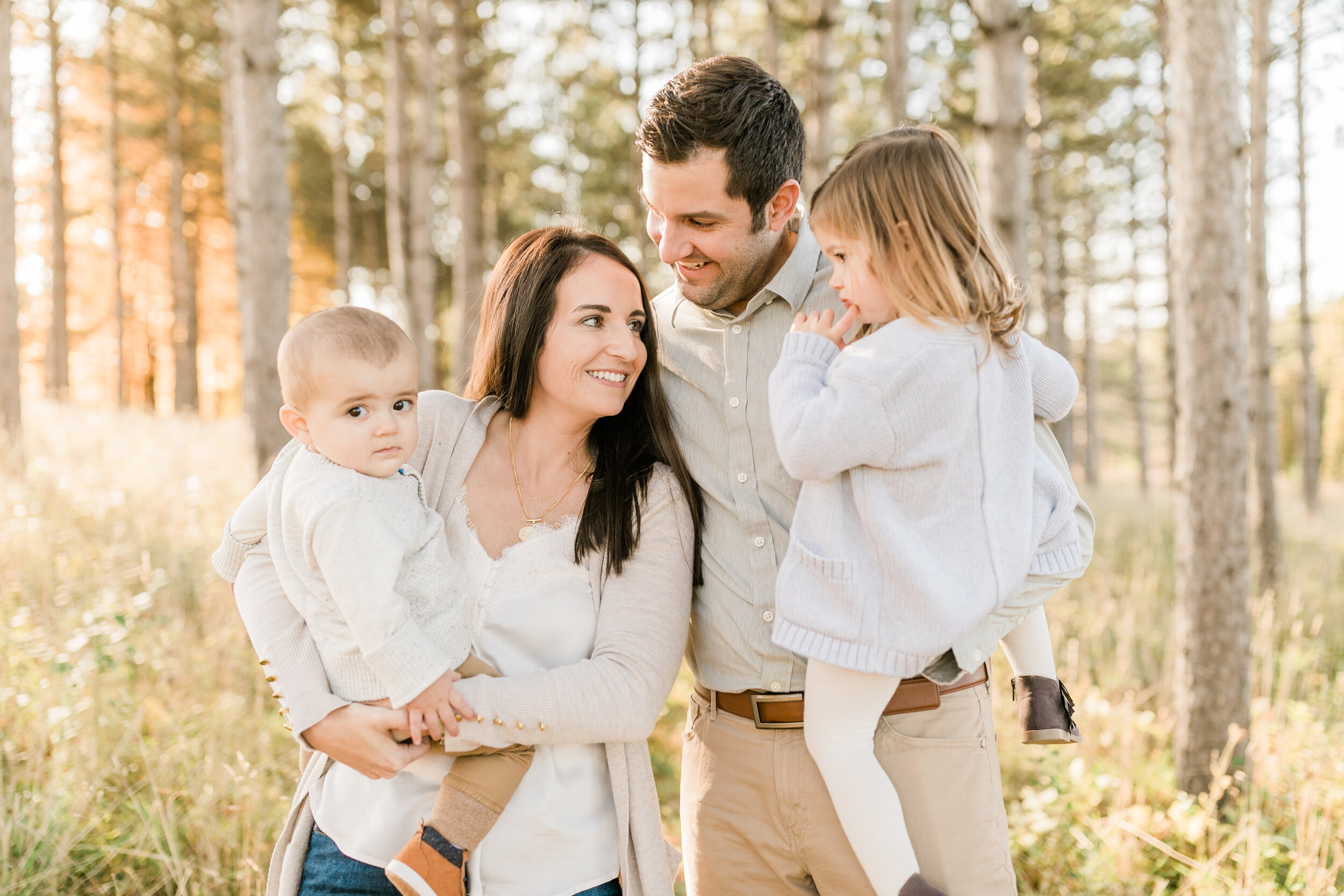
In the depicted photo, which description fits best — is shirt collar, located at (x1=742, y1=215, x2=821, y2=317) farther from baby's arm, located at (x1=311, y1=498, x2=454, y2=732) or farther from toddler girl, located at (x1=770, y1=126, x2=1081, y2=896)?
baby's arm, located at (x1=311, y1=498, x2=454, y2=732)

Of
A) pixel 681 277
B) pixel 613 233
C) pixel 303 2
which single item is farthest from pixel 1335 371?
pixel 681 277

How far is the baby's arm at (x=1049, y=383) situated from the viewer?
73.9 inches

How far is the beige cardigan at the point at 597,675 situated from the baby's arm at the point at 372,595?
0.39 feet

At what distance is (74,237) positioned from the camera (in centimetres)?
2011

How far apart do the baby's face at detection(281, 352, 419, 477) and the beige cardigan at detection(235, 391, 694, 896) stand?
221 millimetres

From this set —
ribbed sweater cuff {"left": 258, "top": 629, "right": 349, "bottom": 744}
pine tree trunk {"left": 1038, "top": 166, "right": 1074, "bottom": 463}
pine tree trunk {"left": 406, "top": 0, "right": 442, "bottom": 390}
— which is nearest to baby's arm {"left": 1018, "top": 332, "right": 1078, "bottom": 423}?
ribbed sweater cuff {"left": 258, "top": 629, "right": 349, "bottom": 744}

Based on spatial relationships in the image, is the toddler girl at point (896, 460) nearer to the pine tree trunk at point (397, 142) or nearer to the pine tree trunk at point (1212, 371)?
the pine tree trunk at point (1212, 371)

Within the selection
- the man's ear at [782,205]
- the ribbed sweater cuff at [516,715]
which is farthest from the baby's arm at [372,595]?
the man's ear at [782,205]

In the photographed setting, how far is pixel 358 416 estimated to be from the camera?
1748 millimetres

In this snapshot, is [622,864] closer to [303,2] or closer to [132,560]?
[132,560]

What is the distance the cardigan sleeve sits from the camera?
167cm

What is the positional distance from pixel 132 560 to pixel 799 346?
4568 millimetres

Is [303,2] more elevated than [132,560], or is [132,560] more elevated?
[303,2]

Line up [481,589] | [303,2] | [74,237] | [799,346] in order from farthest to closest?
[74,237], [303,2], [481,589], [799,346]
